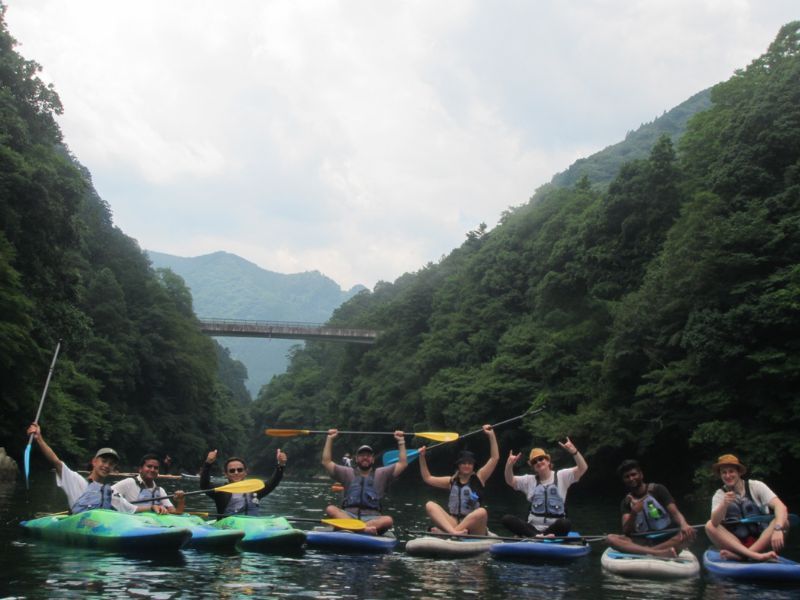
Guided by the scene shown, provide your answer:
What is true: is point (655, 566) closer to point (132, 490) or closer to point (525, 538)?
point (525, 538)

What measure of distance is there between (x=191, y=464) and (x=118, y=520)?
45721 millimetres

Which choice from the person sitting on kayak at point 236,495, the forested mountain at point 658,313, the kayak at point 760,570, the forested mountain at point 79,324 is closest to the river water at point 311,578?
the kayak at point 760,570

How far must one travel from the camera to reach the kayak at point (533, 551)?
9.87 meters

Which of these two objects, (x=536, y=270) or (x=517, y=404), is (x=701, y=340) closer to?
(x=517, y=404)

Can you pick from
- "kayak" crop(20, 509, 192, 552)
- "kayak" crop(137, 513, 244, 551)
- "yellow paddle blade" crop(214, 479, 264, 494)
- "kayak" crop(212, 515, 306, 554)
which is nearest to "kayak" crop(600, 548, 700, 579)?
"kayak" crop(212, 515, 306, 554)

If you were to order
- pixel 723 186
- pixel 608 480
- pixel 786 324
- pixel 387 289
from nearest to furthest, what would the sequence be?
pixel 786 324
pixel 723 186
pixel 608 480
pixel 387 289

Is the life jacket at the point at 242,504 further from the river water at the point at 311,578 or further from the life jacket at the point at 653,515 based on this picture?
the life jacket at the point at 653,515

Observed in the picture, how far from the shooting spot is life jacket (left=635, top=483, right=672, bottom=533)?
31.9 ft

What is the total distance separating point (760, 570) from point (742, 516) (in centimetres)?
76

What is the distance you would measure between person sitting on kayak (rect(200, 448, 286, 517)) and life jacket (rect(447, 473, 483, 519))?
7.59 feet

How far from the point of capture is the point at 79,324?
27.0 meters

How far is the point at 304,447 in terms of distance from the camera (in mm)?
75750

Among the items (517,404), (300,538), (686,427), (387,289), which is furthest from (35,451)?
(387,289)

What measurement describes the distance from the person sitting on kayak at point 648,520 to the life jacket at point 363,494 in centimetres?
314
